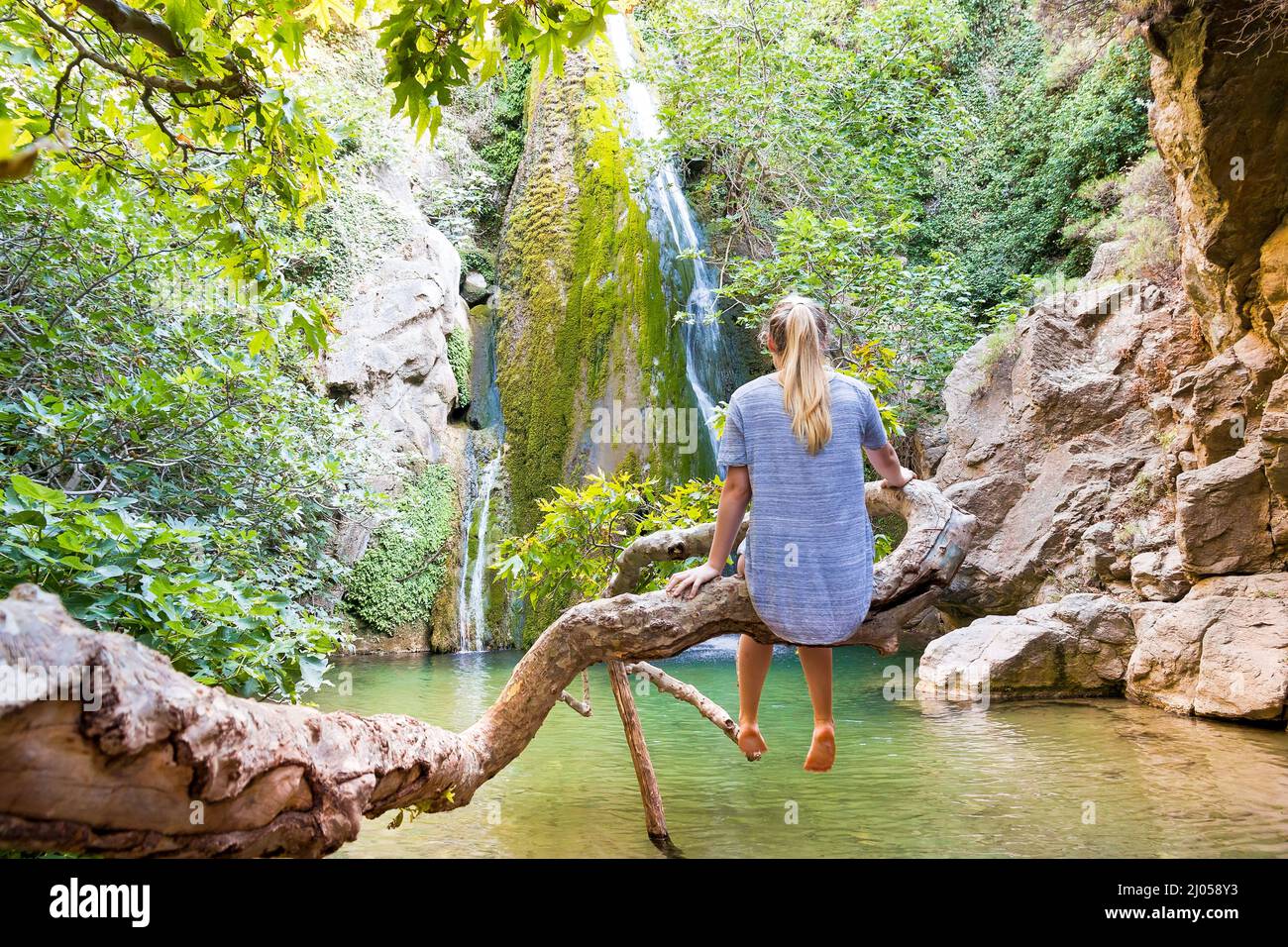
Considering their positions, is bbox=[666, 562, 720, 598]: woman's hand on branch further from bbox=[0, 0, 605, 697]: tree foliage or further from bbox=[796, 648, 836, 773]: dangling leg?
bbox=[0, 0, 605, 697]: tree foliage

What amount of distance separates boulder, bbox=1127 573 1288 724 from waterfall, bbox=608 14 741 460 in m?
7.84

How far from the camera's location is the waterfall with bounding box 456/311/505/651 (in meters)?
→ 14.7

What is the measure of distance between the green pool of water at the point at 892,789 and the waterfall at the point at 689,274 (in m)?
Answer: 7.43

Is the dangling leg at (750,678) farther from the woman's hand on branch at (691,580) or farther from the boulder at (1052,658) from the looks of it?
the boulder at (1052,658)

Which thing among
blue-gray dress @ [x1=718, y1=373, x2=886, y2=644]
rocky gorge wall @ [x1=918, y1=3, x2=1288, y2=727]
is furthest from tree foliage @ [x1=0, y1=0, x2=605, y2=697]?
rocky gorge wall @ [x1=918, y1=3, x2=1288, y2=727]

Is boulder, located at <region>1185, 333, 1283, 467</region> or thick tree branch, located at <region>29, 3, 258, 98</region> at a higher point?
thick tree branch, located at <region>29, 3, 258, 98</region>

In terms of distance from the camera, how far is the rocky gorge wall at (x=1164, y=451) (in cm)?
801

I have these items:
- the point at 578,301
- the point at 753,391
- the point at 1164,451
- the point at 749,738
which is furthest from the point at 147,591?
the point at 578,301

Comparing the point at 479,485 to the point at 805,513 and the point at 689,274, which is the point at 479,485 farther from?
the point at 805,513

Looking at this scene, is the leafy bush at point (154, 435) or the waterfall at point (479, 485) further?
the waterfall at point (479, 485)

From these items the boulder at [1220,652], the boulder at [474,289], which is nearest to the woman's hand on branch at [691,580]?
the boulder at [1220,652]

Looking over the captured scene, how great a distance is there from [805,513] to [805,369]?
0.59 metres

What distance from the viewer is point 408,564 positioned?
14.5m
